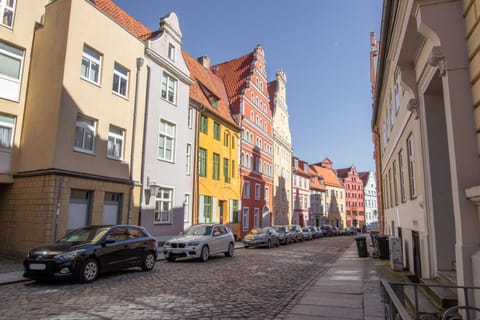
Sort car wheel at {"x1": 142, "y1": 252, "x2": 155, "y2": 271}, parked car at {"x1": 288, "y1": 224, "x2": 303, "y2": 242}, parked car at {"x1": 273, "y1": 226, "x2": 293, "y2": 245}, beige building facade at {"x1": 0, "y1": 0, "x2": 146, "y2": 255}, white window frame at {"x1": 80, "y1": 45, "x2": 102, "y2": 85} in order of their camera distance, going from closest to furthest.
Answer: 1. car wheel at {"x1": 142, "y1": 252, "x2": 155, "y2": 271}
2. beige building facade at {"x1": 0, "y1": 0, "x2": 146, "y2": 255}
3. white window frame at {"x1": 80, "y1": 45, "x2": 102, "y2": 85}
4. parked car at {"x1": 273, "y1": 226, "x2": 293, "y2": 245}
5. parked car at {"x1": 288, "y1": 224, "x2": 303, "y2": 242}

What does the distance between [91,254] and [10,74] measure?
390 inches

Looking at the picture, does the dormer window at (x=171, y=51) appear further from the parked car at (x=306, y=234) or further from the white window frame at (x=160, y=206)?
the parked car at (x=306, y=234)

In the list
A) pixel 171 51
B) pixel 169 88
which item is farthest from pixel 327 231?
pixel 171 51

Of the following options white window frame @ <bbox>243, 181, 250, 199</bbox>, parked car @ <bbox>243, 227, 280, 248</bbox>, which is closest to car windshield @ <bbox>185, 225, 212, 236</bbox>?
parked car @ <bbox>243, 227, 280, 248</bbox>

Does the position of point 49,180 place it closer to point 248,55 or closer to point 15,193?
point 15,193

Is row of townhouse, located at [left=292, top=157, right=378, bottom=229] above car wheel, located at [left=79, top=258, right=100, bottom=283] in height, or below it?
above

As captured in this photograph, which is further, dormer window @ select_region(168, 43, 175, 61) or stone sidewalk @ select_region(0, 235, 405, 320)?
dormer window @ select_region(168, 43, 175, 61)

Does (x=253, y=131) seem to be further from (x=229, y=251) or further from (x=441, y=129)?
(x=441, y=129)

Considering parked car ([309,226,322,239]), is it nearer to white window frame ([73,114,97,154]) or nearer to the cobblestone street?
white window frame ([73,114,97,154])

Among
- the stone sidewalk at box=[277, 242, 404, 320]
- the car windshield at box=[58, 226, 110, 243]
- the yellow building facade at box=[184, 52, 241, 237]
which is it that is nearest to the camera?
the stone sidewalk at box=[277, 242, 404, 320]

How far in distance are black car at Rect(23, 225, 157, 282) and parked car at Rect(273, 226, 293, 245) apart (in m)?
17.9

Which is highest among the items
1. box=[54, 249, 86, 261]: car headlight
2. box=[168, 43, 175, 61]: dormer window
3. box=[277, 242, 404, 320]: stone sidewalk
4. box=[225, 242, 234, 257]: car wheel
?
box=[168, 43, 175, 61]: dormer window

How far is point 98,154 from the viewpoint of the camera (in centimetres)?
1717

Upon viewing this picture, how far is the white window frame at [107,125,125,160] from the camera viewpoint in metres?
18.2
